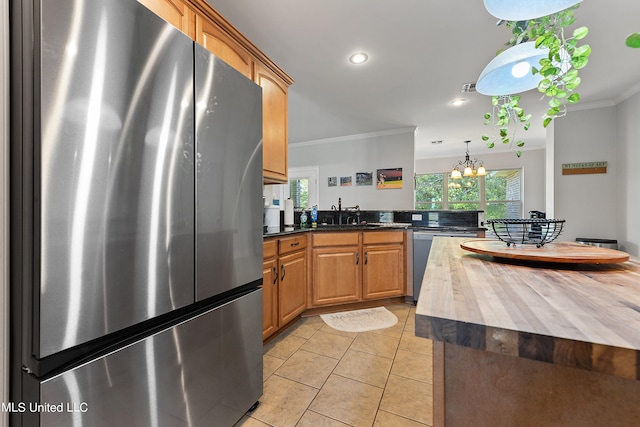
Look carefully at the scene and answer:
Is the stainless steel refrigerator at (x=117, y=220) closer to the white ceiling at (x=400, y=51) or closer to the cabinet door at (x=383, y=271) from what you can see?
the white ceiling at (x=400, y=51)

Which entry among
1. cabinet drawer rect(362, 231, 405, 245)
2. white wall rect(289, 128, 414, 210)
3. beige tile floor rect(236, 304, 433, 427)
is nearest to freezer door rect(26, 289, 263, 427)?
beige tile floor rect(236, 304, 433, 427)

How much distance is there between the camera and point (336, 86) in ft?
9.12

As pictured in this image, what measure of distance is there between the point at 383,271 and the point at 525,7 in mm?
2516

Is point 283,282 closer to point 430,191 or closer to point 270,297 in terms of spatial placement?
point 270,297

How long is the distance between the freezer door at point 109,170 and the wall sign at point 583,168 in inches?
166

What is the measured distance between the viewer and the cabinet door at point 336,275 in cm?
269

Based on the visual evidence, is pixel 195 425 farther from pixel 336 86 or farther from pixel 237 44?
pixel 336 86

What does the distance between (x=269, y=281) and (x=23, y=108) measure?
5.23ft

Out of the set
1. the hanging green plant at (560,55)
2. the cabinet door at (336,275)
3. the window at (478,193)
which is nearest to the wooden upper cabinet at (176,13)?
the hanging green plant at (560,55)

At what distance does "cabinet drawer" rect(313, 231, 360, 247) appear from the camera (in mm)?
2694

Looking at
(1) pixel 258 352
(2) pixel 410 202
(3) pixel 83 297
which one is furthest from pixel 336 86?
(3) pixel 83 297

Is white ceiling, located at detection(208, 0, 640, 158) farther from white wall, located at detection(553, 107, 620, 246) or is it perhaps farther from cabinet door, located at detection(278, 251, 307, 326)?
cabinet door, located at detection(278, 251, 307, 326)

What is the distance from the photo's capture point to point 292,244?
7.73 ft

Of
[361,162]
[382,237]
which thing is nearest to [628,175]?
[382,237]
